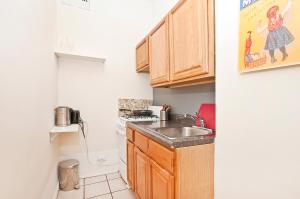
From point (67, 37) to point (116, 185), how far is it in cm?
218

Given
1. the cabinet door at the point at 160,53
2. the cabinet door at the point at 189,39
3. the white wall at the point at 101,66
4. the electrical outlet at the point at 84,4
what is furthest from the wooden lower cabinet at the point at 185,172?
the electrical outlet at the point at 84,4

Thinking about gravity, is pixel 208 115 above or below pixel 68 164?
above

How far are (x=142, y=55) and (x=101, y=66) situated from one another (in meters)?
0.67

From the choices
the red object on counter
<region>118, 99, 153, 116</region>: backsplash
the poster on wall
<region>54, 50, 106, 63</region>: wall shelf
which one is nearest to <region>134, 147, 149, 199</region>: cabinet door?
the red object on counter

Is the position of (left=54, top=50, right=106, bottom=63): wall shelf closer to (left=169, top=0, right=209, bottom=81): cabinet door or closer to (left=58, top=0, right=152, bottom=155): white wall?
(left=58, top=0, right=152, bottom=155): white wall

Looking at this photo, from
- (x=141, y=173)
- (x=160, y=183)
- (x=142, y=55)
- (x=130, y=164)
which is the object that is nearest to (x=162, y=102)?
(x=142, y=55)

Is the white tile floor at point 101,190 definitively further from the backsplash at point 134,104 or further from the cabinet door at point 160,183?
the backsplash at point 134,104

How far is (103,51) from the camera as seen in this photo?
2.71m

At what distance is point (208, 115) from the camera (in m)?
1.69

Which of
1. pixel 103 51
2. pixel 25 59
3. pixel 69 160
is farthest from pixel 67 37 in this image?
pixel 69 160

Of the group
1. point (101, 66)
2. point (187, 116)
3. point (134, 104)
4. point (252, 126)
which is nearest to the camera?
point (252, 126)

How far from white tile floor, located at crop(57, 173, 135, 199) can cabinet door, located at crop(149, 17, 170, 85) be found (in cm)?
144

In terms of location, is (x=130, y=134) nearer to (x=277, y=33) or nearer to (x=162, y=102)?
(x=162, y=102)

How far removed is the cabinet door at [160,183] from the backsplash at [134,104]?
1425 millimetres
